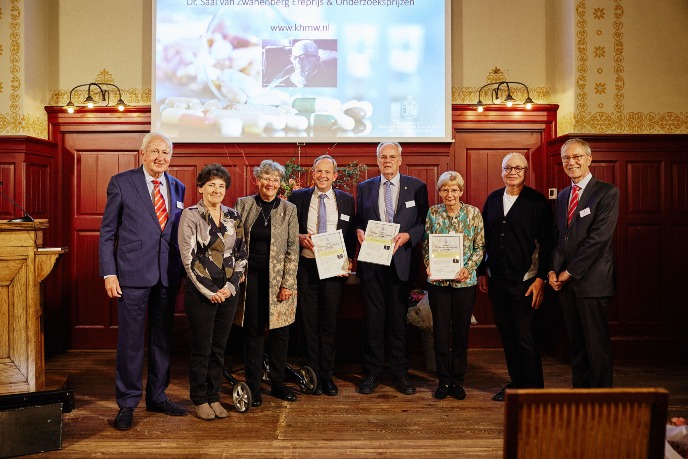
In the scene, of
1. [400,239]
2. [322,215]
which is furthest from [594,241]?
[322,215]

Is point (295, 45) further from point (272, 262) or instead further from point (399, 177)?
point (272, 262)

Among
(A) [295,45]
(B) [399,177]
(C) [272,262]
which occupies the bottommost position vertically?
(C) [272,262]

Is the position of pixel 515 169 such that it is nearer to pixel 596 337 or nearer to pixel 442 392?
pixel 596 337

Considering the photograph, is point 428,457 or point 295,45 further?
point 295,45

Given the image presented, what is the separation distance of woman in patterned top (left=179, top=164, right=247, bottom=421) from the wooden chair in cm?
225

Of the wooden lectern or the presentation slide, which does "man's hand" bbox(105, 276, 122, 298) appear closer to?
the wooden lectern

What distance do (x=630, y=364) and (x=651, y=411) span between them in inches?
154

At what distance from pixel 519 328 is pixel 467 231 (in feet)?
2.41

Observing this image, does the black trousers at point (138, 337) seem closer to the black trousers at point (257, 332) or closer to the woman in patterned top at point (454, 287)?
the black trousers at point (257, 332)

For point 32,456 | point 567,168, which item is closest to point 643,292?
point 567,168

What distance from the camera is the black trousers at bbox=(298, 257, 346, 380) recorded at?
404 centimetres

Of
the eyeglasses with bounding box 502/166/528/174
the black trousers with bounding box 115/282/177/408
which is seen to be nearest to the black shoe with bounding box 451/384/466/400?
the eyeglasses with bounding box 502/166/528/174

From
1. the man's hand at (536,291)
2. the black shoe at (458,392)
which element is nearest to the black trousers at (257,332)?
the black shoe at (458,392)

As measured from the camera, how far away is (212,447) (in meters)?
3.17
